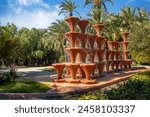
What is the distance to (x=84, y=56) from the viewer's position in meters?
24.9

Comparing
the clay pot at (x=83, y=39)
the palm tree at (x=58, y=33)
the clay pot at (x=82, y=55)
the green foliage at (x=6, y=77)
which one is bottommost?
the green foliage at (x=6, y=77)

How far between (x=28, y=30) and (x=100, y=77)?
49.0 metres

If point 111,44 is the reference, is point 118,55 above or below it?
below

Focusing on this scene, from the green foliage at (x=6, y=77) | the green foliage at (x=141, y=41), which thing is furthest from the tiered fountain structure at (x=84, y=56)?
the green foliage at (x=6, y=77)

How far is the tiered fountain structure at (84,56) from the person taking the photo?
22688 millimetres

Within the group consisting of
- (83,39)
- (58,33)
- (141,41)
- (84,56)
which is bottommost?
(84,56)

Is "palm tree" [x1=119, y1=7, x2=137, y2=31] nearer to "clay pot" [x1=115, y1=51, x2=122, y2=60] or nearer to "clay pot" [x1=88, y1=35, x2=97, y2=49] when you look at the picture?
"clay pot" [x1=115, y1=51, x2=122, y2=60]

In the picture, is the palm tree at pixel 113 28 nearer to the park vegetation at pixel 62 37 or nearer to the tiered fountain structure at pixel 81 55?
the park vegetation at pixel 62 37

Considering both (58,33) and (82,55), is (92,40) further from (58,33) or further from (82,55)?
(58,33)

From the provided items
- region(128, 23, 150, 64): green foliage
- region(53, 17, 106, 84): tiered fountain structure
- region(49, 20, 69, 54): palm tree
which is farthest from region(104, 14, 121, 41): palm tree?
region(53, 17, 106, 84): tiered fountain structure

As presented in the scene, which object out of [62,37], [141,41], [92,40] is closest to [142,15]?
[62,37]

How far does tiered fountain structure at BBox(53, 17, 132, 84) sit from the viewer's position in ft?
74.4

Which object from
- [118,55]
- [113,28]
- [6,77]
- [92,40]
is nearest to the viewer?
[6,77]

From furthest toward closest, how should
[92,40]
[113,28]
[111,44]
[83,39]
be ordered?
[113,28]
[111,44]
[92,40]
[83,39]
